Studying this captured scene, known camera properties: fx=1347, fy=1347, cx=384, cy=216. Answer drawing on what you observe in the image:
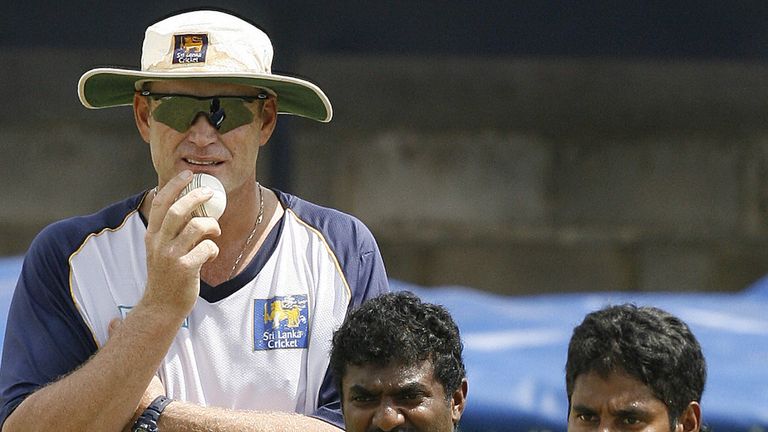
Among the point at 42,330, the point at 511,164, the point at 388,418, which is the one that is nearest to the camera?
the point at 388,418

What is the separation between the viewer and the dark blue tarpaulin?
451 centimetres

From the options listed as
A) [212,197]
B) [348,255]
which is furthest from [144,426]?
[348,255]

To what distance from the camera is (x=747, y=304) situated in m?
6.06

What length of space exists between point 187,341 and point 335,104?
5.60 meters

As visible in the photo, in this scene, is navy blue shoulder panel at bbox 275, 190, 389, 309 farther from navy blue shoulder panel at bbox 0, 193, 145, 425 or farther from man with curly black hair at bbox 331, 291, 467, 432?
navy blue shoulder panel at bbox 0, 193, 145, 425

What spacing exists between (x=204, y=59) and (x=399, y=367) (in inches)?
28.8

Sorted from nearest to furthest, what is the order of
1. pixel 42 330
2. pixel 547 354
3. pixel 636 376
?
pixel 42 330 < pixel 636 376 < pixel 547 354

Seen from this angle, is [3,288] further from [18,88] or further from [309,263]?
[18,88]

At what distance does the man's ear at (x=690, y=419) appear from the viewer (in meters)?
2.82

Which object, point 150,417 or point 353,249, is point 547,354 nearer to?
point 353,249

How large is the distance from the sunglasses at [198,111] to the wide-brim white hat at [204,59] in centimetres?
4

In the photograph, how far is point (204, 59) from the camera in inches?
107

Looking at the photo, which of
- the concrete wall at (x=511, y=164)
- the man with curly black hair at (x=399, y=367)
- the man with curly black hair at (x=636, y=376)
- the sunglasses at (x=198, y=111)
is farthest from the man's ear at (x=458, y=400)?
the concrete wall at (x=511, y=164)

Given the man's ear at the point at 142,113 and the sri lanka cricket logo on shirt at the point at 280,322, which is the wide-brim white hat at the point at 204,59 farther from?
the sri lanka cricket logo on shirt at the point at 280,322
